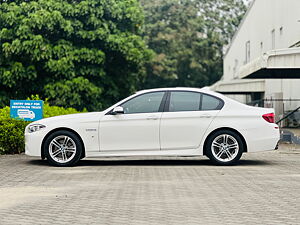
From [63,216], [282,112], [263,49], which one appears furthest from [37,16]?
[63,216]

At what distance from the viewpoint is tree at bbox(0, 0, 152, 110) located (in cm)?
3039

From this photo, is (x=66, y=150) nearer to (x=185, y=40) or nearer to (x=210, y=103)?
(x=210, y=103)

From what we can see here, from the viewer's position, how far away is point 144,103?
13156 millimetres

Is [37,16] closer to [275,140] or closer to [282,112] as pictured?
[282,112]

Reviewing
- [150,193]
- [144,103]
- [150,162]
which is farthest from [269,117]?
[150,193]

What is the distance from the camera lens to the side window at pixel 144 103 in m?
13.1

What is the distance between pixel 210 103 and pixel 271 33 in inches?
1073

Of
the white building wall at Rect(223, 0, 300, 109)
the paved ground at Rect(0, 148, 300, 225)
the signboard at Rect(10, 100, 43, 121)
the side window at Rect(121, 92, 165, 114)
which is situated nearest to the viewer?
the paved ground at Rect(0, 148, 300, 225)

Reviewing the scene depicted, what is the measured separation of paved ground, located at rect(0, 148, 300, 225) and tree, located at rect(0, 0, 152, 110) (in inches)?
675

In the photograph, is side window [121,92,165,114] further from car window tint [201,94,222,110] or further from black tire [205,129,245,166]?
black tire [205,129,245,166]

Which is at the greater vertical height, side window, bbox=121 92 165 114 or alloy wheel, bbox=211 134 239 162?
side window, bbox=121 92 165 114

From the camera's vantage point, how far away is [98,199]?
8820 mm

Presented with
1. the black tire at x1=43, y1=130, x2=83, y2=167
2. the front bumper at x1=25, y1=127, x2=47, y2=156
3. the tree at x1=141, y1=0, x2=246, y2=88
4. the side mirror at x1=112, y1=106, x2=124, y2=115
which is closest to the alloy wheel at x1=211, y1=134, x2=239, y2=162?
the side mirror at x1=112, y1=106, x2=124, y2=115

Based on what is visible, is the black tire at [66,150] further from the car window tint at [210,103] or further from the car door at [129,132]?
the car window tint at [210,103]
